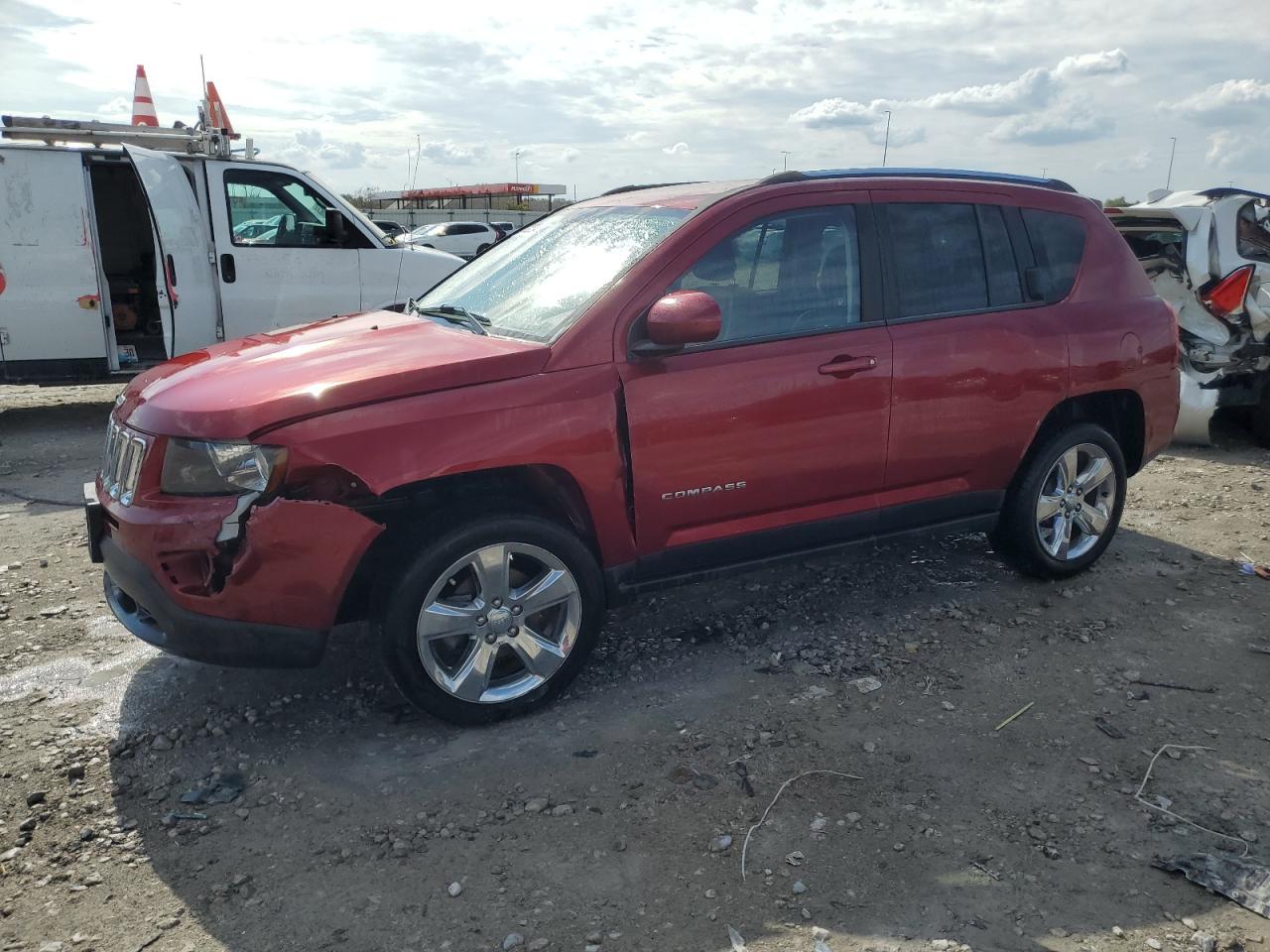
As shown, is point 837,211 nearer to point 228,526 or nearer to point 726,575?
point 726,575

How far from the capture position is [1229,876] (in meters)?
2.78

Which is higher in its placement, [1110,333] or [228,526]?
[1110,333]

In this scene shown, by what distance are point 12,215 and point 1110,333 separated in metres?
7.91

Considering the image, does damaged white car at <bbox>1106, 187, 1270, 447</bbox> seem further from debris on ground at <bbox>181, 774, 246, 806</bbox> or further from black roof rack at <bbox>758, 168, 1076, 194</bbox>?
debris on ground at <bbox>181, 774, 246, 806</bbox>

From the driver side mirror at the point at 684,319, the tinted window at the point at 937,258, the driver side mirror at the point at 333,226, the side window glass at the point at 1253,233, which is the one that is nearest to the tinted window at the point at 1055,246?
the tinted window at the point at 937,258

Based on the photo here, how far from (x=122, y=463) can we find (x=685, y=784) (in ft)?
7.20

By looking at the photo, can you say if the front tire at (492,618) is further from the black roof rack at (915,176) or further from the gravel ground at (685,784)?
the black roof rack at (915,176)

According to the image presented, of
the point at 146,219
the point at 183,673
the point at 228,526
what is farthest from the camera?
the point at 146,219

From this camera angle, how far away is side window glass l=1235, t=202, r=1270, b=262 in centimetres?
756

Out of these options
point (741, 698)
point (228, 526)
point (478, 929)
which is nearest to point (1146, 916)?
point (741, 698)

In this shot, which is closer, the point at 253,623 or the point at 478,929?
the point at 478,929

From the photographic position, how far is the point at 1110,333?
4.70 metres

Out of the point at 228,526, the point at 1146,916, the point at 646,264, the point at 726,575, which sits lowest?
the point at 1146,916

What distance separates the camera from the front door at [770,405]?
364cm
